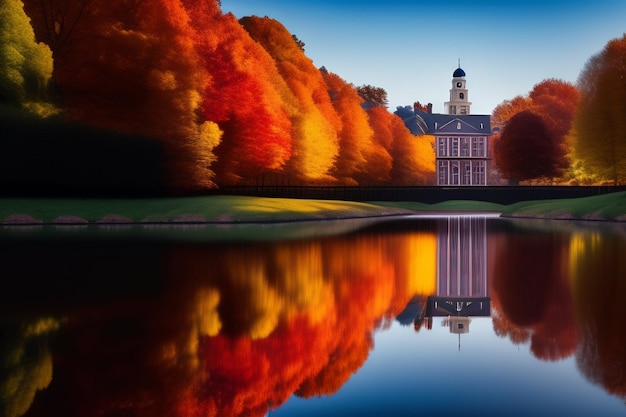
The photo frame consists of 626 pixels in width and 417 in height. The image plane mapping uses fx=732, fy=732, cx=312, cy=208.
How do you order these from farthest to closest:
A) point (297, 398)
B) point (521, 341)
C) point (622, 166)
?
point (622, 166), point (521, 341), point (297, 398)

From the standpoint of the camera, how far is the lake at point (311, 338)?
5.82m

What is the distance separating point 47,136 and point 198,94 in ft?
28.9

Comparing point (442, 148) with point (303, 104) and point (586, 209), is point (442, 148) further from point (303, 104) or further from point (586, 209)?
point (586, 209)

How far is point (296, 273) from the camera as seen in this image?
47.2 feet

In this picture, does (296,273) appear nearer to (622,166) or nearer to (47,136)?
(47,136)

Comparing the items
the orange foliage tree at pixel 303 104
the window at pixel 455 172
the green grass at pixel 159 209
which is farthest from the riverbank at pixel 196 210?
the window at pixel 455 172

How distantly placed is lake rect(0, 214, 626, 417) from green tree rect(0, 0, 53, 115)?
75.6ft

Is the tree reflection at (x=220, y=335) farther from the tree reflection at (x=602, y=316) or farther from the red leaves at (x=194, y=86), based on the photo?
the red leaves at (x=194, y=86)

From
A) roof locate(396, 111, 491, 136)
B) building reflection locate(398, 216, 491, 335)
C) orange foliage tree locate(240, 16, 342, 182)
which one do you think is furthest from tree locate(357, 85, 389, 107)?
building reflection locate(398, 216, 491, 335)

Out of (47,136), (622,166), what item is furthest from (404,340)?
(622,166)

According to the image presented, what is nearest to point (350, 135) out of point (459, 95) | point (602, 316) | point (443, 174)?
point (443, 174)

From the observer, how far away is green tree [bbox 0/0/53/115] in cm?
3666

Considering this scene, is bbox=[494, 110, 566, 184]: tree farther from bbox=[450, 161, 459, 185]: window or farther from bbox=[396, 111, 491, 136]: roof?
bbox=[396, 111, 491, 136]: roof

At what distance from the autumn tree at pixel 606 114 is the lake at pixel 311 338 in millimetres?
44913
